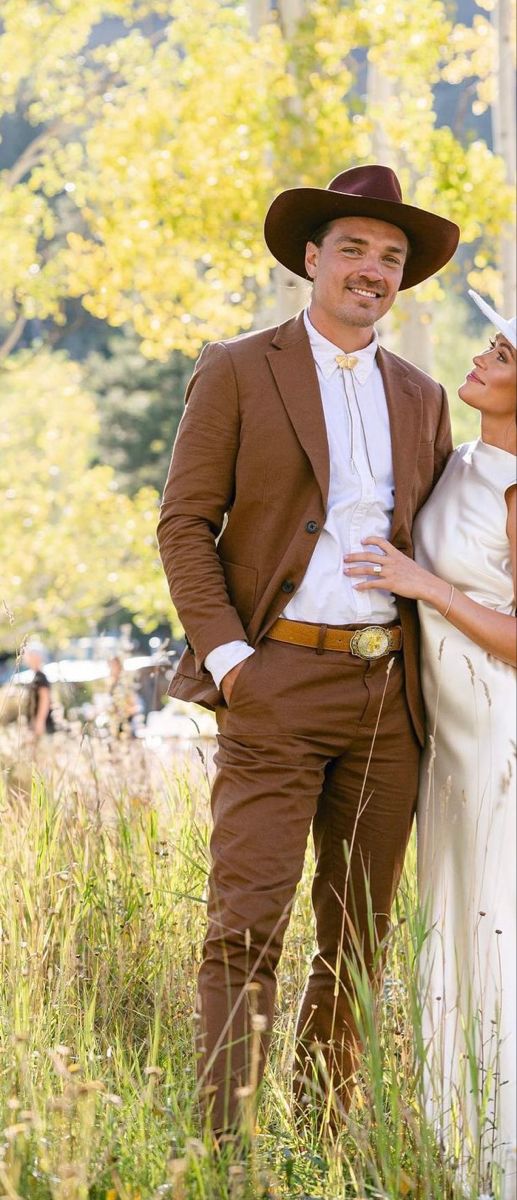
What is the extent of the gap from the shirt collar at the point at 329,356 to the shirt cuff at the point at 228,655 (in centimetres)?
72

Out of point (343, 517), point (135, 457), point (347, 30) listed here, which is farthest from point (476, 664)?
point (135, 457)

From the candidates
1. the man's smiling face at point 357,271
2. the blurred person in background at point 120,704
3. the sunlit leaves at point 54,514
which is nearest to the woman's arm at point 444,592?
the man's smiling face at point 357,271

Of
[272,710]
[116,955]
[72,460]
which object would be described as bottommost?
[116,955]

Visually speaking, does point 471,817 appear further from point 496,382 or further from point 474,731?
point 496,382

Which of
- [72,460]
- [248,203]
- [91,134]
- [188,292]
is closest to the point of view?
[248,203]

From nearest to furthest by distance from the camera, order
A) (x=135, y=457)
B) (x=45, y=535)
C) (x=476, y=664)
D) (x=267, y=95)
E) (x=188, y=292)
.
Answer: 1. (x=476, y=664)
2. (x=267, y=95)
3. (x=188, y=292)
4. (x=45, y=535)
5. (x=135, y=457)

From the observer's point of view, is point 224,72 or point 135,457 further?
point 135,457

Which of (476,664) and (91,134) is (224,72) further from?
(476,664)

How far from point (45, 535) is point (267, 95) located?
9.47 m

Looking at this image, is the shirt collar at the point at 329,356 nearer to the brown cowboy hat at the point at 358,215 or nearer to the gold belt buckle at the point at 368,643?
the brown cowboy hat at the point at 358,215

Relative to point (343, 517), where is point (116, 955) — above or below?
below

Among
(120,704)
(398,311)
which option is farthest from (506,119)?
(120,704)

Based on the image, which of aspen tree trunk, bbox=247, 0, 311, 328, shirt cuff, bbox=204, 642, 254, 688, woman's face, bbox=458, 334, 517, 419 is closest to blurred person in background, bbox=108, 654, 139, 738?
shirt cuff, bbox=204, 642, 254, 688

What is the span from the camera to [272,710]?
135 inches
